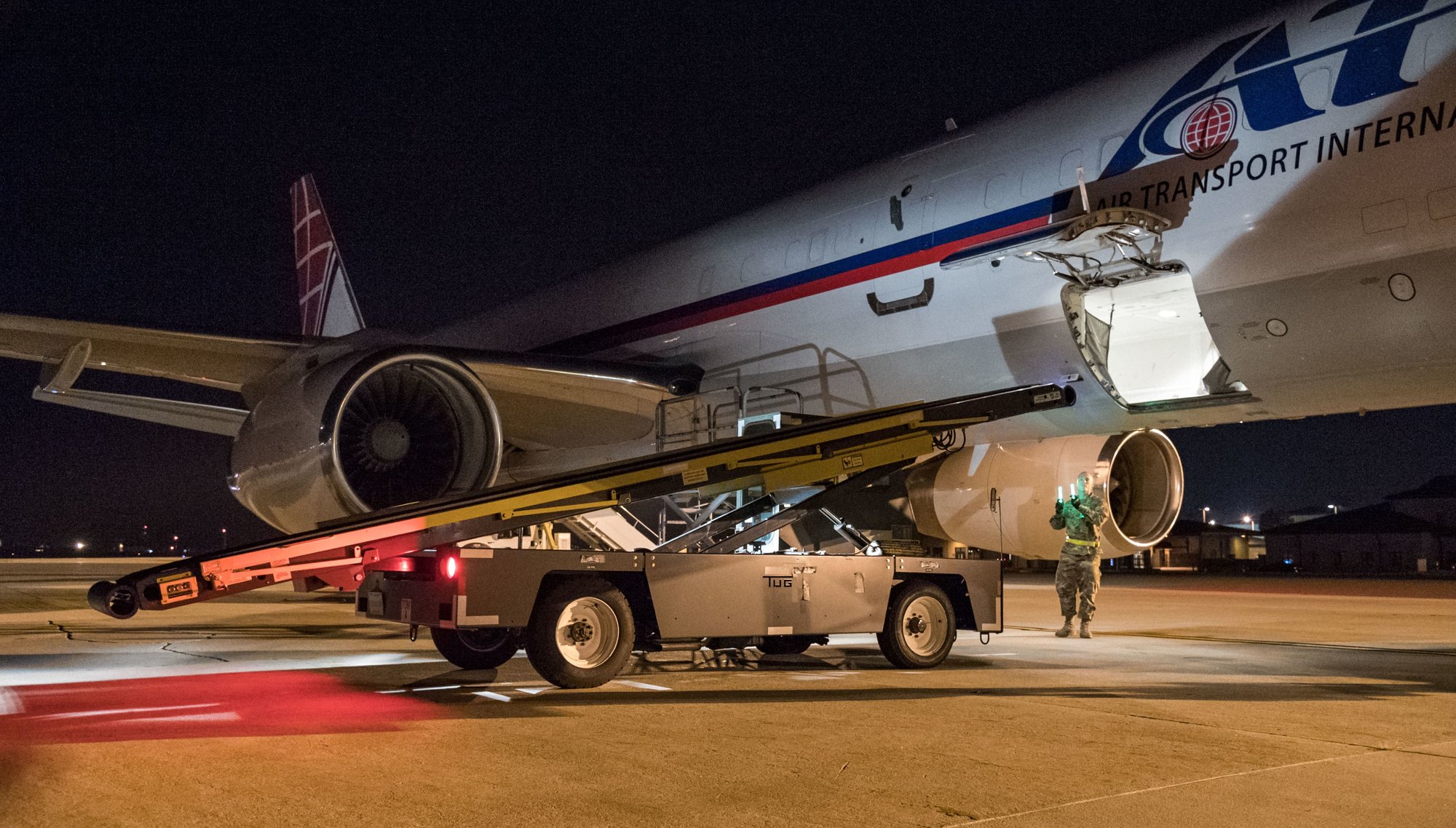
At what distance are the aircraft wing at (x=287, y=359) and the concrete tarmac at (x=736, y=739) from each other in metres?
2.62

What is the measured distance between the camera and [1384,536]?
7419cm

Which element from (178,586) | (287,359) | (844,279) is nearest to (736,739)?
(178,586)

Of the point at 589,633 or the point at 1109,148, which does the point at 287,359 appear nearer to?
the point at 589,633

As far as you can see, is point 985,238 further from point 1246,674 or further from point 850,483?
point 1246,674

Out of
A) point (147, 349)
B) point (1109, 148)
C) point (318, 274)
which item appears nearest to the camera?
point (1109, 148)

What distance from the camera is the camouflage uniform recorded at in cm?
922

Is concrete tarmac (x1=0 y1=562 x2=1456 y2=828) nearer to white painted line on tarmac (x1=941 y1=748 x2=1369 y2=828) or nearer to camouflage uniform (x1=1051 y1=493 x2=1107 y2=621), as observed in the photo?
white painted line on tarmac (x1=941 y1=748 x2=1369 y2=828)

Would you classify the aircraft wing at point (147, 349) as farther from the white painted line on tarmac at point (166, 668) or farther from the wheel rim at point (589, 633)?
the wheel rim at point (589, 633)

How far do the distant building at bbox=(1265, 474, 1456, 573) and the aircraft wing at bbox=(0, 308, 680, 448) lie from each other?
6379 cm

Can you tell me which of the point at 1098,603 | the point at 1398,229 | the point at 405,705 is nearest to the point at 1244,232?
the point at 1398,229

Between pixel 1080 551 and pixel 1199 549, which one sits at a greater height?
pixel 1199 549

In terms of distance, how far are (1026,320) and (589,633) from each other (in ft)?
13.0

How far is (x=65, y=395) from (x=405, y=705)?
7173 mm

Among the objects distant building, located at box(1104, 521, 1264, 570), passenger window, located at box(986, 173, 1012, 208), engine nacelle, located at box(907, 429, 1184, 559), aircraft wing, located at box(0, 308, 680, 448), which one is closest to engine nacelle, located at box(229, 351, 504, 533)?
aircraft wing, located at box(0, 308, 680, 448)
